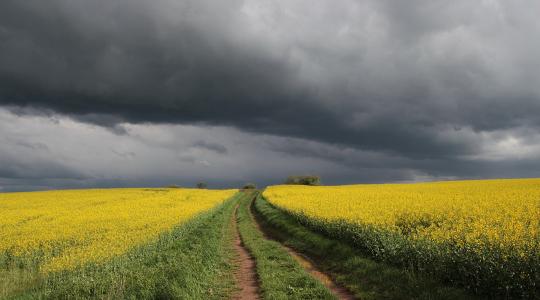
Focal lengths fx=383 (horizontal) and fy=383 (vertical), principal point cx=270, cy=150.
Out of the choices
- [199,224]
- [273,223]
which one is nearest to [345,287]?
[199,224]

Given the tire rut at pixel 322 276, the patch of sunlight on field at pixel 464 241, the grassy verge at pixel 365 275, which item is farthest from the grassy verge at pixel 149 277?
the patch of sunlight on field at pixel 464 241

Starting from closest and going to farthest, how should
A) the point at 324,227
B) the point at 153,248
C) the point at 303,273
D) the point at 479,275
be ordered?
the point at 479,275
the point at 303,273
the point at 153,248
the point at 324,227

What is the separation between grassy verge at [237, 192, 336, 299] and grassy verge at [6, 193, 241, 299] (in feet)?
4.17

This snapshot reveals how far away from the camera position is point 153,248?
16203 millimetres

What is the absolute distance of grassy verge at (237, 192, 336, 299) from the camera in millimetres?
11289

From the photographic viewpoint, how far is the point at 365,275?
43.3ft

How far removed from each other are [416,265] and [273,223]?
17364 mm

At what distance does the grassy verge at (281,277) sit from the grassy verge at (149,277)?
127 cm

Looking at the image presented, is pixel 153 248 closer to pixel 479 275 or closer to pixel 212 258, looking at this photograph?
pixel 212 258

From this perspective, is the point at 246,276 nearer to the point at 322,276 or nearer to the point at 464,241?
the point at 322,276

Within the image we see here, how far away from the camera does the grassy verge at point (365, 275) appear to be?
426 inches

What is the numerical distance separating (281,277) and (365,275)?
290cm

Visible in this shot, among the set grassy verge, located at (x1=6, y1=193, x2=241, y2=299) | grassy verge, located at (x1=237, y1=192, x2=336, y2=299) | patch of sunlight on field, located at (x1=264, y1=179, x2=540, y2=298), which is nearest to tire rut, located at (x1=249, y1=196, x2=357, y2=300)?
grassy verge, located at (x1=237, y1=192, x2=336, y2=299)

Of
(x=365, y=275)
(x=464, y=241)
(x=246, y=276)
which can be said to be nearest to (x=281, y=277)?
(x=246, y=276)
